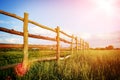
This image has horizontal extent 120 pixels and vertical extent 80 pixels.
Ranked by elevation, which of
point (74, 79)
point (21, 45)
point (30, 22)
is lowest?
point (74, 79)

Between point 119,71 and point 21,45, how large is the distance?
9.73ft

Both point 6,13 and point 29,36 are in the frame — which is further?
point 29,36

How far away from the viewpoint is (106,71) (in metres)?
4.90

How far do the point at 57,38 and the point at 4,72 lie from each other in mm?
3458

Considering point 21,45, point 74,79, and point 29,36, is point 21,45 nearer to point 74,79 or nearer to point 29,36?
point 29,36

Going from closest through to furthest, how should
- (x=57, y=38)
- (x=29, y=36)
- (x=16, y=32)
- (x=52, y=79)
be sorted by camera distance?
(x=52, y=79)
(x=16, y=32)
(x=29, y=36)
(x=57, y=38)

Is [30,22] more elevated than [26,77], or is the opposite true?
[30,22]

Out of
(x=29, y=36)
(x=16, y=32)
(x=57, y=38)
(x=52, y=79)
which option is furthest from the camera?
(x=57, y=38)

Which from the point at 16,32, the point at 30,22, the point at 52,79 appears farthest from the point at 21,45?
the point at 52,79

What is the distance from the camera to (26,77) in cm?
426

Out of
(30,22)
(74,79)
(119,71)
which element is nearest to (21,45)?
(30,22)

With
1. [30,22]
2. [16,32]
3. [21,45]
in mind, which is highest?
[30,22]

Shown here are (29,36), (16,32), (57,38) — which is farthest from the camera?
(57,38)

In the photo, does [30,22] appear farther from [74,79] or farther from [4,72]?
[74,79]
